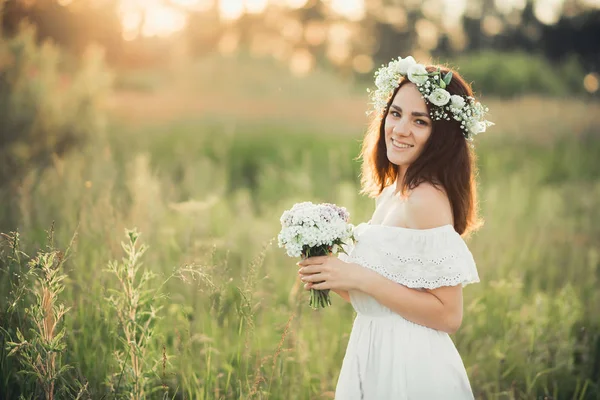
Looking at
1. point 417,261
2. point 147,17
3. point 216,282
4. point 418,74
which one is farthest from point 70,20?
point 417,261

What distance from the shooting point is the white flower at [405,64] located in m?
2.39

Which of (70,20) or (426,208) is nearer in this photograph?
(426,208)

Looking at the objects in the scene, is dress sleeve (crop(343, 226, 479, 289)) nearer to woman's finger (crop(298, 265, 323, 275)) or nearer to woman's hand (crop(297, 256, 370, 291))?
woman's hand (crop(297, 256, 370, 291))

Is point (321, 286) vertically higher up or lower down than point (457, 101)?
lower down

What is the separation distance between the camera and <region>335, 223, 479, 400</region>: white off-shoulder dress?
215 centimetres

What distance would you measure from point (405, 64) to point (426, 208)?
2.16 ft

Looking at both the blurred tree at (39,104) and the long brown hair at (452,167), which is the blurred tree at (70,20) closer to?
the blurred tree at (39,104)

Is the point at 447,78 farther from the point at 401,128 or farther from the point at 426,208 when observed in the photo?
the point at 426,208

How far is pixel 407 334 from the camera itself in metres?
2.21

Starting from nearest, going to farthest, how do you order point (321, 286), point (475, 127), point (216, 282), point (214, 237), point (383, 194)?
point (321, 286) < point (475, 127) < point (383, 194) < point (216, 282) < point (214, 237)

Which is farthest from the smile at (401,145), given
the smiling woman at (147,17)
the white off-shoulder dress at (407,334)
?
the smiling woman at (147,17)

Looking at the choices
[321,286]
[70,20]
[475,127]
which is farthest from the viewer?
[70,20]

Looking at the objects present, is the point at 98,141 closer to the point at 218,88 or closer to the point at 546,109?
the point at 218,88

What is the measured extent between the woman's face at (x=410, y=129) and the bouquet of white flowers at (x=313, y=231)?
15.6 inches
